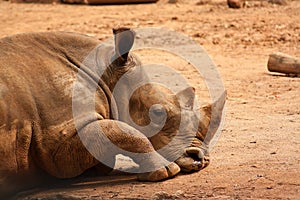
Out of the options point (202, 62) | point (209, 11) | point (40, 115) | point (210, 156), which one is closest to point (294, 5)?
point (209, 11)

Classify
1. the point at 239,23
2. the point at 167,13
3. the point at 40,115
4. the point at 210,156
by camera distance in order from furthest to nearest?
the point at 167,13 → the point at 239,23 → the point at 210,156 → the point at 40,115

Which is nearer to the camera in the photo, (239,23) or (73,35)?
(73,35)

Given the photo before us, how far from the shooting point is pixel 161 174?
6070mm

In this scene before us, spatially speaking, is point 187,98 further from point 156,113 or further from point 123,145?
point 123,145

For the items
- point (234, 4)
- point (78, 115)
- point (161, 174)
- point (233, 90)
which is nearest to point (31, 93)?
point (78, 115)

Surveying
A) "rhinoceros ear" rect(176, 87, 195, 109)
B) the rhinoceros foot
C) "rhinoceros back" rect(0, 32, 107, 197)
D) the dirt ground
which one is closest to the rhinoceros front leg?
the rhinoceros foot

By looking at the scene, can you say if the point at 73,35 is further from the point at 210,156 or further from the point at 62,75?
the point at 210,156

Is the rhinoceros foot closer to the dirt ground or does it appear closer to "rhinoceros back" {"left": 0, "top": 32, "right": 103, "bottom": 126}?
the dirt ground

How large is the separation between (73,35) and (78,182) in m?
1.12

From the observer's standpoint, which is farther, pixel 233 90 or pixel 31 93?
pixel 233 90

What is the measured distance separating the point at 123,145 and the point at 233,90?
4449mm

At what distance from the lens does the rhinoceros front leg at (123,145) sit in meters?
6.00

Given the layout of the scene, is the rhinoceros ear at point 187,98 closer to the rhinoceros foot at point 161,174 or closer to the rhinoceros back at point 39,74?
the rhinoceros foot at point 161,174

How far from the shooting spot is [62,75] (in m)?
6.15
